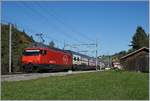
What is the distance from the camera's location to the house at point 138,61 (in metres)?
58.5

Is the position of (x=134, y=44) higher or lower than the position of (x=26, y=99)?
higher

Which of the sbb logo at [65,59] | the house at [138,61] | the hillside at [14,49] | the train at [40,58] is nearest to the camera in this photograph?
the train at [40,58]

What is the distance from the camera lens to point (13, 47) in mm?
68562

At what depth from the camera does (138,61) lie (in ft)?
202

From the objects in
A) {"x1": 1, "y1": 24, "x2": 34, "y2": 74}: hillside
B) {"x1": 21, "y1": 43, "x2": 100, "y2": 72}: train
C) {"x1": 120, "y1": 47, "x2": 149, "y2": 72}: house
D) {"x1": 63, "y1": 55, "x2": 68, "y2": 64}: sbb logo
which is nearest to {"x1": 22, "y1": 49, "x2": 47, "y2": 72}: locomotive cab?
{"x1": 21, "y1": 43, "x2": 100, "y2": 72}: train

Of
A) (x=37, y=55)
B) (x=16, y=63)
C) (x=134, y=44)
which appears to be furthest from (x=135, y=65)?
(x=134, y=44)

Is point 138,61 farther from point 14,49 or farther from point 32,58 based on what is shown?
point 32,58

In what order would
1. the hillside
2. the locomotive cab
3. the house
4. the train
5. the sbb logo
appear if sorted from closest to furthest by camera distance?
the locomotive cab → the train → the sbb logo → the house → the hillside

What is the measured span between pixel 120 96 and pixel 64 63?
4223 cm

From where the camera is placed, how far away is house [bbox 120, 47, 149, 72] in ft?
192

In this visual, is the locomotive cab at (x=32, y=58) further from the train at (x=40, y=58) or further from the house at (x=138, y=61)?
the house at (x=138, y=61)

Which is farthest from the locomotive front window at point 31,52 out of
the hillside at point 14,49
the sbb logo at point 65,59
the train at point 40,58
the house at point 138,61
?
the house at point 138,61

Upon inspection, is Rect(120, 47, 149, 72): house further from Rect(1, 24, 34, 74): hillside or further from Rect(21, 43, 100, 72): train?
Rect(1, 24, 34, 74): hillside

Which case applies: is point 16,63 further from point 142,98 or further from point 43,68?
point 142,98
